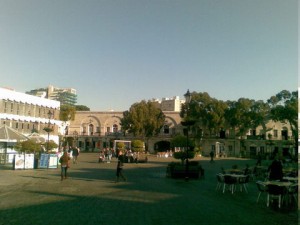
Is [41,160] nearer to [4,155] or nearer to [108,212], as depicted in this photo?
[4,155]

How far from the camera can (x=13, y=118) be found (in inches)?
1767

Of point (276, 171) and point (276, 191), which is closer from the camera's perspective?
point (276, 191)

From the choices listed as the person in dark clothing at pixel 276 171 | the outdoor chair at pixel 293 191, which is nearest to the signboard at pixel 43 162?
the person in dark clothing at pixel 276 171

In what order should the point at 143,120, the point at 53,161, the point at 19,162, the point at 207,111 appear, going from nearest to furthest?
the point at 19,162
the point at 53,161
the point at 143,120
the point at 207,111

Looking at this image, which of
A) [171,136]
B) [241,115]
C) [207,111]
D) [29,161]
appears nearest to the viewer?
[29,161]

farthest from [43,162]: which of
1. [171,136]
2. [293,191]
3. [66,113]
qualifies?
[171,136]

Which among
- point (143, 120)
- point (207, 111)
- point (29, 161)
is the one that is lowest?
point (29, 161)

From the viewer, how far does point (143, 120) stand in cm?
5659

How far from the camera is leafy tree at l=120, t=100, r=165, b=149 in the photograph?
185 ft

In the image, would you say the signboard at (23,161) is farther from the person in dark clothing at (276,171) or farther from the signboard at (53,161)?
the person in dark clothing at (276,171)

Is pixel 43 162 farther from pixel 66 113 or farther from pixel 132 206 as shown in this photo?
pixel 66 113

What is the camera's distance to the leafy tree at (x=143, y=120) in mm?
56406

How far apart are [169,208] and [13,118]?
1569 inches

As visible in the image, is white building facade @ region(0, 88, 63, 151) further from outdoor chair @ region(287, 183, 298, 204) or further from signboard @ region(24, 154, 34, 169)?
outdoor chair @ region(287, 183, 298, 204)
